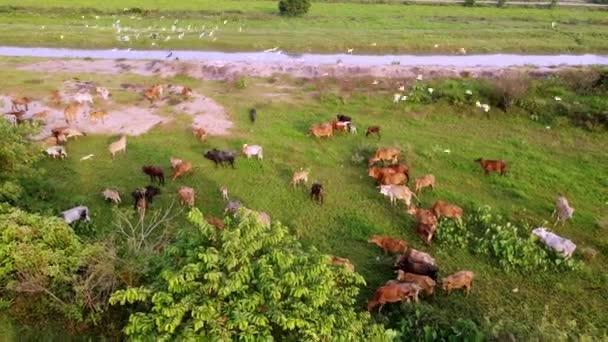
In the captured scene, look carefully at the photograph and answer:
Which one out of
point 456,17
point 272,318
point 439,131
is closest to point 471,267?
point 272,318

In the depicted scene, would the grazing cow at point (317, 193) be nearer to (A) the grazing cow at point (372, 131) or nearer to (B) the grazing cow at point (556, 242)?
(A) the grazing cow at point (372, 131)

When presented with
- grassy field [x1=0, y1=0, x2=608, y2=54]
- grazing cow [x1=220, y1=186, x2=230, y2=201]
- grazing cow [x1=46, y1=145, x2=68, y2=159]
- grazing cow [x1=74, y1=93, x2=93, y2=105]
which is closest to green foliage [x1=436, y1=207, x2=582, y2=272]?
grazing cow [x1=220, y1=186, x2=230, y2=201]

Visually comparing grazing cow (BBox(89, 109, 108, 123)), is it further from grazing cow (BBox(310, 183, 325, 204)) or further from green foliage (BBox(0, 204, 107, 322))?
green foliage (BBox(0, 204, 107, 322))

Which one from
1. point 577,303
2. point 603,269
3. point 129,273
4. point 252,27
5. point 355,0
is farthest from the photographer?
point 355,0

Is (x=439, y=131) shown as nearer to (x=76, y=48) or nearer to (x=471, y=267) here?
(x=471, y=267)

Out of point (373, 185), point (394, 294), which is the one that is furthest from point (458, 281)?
point (373, 185)
